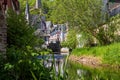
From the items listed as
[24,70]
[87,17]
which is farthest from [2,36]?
[87,17]

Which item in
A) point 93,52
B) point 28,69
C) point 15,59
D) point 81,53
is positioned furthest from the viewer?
point 81,53

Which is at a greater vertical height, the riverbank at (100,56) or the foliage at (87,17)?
the foliage at (87,17)

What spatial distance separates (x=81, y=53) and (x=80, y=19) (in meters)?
2.93

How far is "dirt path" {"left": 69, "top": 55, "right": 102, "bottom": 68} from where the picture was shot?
94.5 feet

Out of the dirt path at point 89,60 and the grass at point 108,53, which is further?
the dirt path at point 89,60

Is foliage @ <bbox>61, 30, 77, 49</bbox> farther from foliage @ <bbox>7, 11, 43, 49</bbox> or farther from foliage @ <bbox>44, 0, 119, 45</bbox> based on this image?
foliage @ <bbox>7, 11, 43, 49</bbox>

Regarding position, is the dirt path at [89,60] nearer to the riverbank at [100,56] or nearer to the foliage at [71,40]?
the riverbank at [100,56]

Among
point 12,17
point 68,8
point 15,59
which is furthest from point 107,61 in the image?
point 15,59

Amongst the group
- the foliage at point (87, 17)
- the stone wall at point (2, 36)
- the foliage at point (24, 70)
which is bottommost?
the foliage at point (24, 70)

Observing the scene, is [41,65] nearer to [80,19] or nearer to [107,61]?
[107,61]

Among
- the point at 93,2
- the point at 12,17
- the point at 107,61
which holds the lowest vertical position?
the point at 107,61

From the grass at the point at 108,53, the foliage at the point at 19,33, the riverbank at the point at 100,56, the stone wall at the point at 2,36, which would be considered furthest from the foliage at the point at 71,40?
the stone wall at the point at 2,36

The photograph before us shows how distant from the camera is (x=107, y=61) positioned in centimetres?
2742

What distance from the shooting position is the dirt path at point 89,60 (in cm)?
2881
